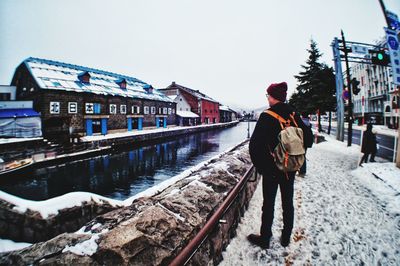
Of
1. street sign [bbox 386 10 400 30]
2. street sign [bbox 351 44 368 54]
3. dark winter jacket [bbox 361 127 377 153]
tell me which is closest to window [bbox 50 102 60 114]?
dark winter jacket [bbox 361 127 377 153]

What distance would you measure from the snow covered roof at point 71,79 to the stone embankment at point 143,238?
2393 centimetres

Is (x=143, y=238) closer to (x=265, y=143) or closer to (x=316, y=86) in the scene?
(x=265, y=143)

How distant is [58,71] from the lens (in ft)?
79.3

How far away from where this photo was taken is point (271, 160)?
7.49 ft

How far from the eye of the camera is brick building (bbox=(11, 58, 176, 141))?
2052 cm

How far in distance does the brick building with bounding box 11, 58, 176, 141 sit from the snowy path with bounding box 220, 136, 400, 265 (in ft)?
67.6

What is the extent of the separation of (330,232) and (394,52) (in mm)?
7580

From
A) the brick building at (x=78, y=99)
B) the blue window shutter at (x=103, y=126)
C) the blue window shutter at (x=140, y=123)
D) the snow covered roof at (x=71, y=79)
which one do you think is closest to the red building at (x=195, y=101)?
the brick building at (x=78, y=99)

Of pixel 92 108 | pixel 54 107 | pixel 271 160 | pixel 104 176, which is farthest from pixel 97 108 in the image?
pixel 271 160

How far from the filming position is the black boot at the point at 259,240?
8.18 ft

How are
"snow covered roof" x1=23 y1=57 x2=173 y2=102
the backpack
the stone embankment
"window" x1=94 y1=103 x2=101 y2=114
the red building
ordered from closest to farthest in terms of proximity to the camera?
the stone embankment
the backpack
"snow covered roof" x1=23 y1=57 x2=173 y2=102
"window" x1=94 y1=103 x2=101 y2=114
the red building

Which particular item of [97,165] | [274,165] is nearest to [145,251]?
[274,165]

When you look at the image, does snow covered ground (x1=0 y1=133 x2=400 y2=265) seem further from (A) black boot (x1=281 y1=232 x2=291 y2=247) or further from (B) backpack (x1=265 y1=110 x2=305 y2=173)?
(B) backpack (x1=265 y1=110 x2=305 y2=173)

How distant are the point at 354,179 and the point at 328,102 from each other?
20.7 metres
